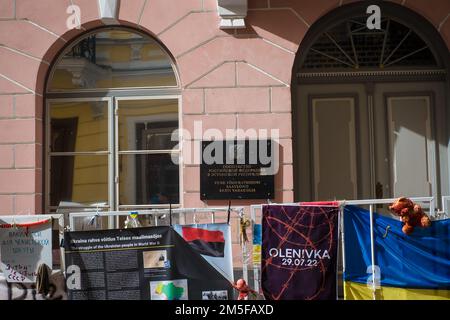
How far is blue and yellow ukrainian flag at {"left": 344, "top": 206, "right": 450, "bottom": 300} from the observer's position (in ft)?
22.4

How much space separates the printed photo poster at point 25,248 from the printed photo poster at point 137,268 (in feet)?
1.29

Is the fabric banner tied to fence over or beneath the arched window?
beneath

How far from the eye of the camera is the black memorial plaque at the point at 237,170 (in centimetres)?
860

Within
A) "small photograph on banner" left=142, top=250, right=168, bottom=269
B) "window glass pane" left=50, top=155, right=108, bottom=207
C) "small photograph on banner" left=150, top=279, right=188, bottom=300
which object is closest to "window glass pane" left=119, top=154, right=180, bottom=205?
"window glass pane" left=50, top=155, right=108, bottom=207

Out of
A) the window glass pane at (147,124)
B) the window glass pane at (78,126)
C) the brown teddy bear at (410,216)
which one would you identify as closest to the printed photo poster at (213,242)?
the brown teddy bear at (410,216)

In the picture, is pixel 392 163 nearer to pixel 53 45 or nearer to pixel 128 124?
pixel 128 124

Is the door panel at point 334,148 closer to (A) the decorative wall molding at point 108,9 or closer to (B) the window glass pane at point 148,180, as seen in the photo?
(B) the window glass pane at point 148,180

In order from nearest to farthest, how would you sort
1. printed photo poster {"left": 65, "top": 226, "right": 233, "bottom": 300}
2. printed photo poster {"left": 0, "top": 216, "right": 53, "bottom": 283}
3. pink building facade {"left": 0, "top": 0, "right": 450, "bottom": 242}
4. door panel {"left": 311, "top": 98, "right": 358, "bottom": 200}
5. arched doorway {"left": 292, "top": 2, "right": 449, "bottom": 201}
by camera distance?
printed photo poster {"left": 65, "top": 226, "right": 233, "bottom": 300} → printed photo poster {"left": 0, "top": 216, "right": 53, "bottom": 283} → pink building facade {"left": 0, "top": 0, "right": 450, "bottom": 242} → arched doorway {"left": 292, "top": 2, "right": 449, "bottom": 201} → door panel {"left": 311, "top": 98, "right": 358, "bottom": 200}

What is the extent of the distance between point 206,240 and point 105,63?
3620 mm

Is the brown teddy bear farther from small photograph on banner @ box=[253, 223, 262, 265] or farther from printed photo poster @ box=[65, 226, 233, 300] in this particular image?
printed photo poster @ box=[65, 226, 233, 300]

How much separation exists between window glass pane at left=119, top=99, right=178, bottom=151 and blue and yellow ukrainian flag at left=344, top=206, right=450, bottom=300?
10.6ft

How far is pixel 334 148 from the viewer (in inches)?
372
